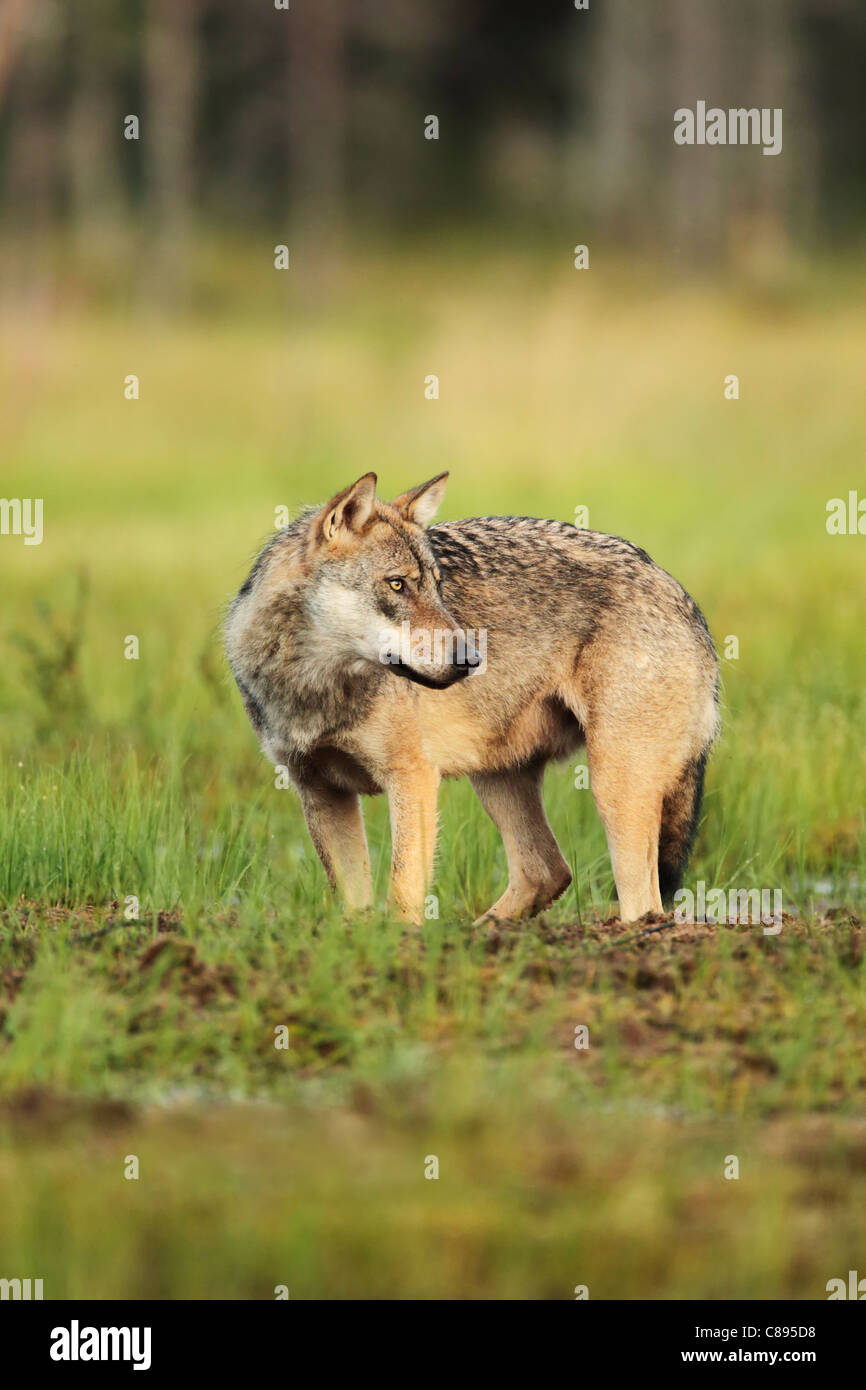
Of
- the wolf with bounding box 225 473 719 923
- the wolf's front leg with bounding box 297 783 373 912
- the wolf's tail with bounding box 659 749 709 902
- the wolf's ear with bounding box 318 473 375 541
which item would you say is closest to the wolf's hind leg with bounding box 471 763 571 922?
the wolf with bounding box 225 473 719 923

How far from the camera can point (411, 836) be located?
7.59m

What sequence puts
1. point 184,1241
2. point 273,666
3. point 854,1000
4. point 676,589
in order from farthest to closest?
point 676,589 → point 273,666 → point 854,1000 → point 184,1241

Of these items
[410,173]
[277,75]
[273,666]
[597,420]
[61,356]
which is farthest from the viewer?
[410,173]

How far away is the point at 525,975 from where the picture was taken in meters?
6.40

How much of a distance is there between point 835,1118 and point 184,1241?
203 centimetres

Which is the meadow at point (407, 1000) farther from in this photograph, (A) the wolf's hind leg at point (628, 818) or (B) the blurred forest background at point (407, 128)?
(B) the blurred forest background at point (407, 128)

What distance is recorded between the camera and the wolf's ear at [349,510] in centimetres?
752

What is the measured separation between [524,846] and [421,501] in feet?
5.56

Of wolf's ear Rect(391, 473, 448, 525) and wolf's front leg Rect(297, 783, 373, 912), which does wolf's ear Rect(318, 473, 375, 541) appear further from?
wolf's front leg Rect(297, 783, 373, 912)

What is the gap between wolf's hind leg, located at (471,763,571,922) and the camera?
846 cm

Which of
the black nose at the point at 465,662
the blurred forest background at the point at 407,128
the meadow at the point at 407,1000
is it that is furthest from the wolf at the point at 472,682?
the blurred forest background at the point at 407,128

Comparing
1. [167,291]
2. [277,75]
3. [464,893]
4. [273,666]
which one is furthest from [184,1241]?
[277,75]

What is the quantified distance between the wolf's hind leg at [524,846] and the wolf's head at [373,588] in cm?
123

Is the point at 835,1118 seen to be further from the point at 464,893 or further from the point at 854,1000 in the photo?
the point at 464,893
